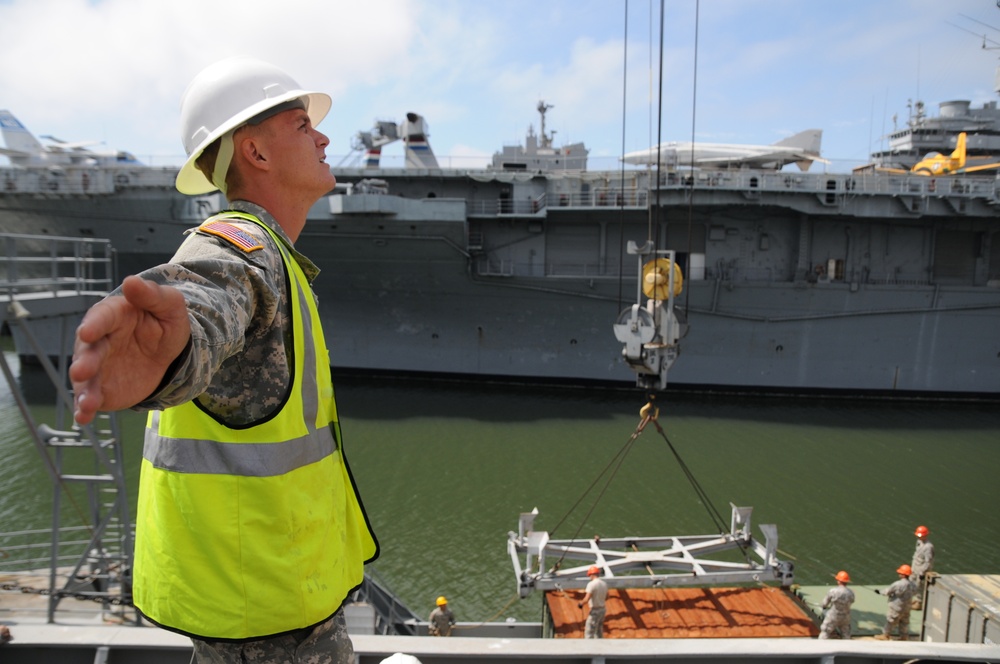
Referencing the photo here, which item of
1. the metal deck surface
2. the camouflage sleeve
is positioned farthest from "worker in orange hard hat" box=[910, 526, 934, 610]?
the camouflage sleeve

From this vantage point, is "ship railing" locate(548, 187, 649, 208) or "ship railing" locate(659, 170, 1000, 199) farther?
"ship railing" locate(548, 187, 649, 208)

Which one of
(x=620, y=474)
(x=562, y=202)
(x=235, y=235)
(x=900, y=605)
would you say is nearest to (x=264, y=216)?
(x=235, y=235)

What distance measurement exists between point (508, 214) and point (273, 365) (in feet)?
53.5

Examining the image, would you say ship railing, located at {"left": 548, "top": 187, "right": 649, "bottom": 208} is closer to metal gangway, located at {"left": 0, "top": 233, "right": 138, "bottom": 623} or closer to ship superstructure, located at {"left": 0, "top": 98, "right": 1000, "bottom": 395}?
ship superstructure, located at {"left": 0, "top": 98, "right": 1000, "bottom": 395}

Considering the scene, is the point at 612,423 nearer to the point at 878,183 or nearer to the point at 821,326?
the point at 821,326

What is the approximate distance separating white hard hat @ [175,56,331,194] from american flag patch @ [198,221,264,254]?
317mm

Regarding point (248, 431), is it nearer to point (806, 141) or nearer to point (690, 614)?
point (690, 614)

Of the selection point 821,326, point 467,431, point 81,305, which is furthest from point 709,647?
point 821,326

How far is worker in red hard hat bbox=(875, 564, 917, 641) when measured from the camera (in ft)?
20.4

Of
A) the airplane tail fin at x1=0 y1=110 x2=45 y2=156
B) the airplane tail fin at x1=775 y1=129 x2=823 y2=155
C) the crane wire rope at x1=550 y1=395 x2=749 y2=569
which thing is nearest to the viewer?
the crane wire rope at x1=550 y1=395 x2=749 y2=569

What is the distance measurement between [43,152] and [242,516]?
25.5 metres

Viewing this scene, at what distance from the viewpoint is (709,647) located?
2670 mm

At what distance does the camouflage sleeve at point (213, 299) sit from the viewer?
33.9 inches

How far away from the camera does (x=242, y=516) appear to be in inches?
46.3
